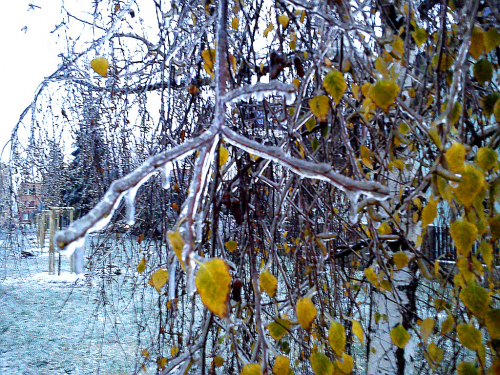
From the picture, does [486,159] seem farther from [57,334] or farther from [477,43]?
[57,334]

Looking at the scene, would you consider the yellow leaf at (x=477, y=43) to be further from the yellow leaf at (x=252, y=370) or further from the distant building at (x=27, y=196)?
the distant building at (x=27, y=196)

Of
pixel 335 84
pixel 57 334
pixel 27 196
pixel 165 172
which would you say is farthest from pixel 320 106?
pixel 57 334

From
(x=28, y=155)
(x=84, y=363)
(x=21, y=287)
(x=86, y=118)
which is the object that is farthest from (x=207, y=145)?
(x=21, y=287)

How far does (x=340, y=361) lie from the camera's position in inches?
27.6

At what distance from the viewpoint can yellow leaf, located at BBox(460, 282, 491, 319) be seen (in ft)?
1.76

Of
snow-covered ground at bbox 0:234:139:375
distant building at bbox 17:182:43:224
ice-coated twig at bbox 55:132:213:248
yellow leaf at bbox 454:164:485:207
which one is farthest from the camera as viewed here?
snow-covered ground at bbox 0:234:139:375

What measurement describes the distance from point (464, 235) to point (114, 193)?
430 mm

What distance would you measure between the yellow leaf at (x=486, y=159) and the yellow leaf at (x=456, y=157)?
0.10 metres

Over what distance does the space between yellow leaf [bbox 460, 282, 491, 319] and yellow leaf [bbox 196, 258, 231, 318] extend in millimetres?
367

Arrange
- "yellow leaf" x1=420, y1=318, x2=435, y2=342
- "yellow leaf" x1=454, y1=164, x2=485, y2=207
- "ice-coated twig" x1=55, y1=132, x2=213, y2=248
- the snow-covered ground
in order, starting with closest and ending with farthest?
"ice-coated twig" x1=55, y1=132, x2=213, y2=248 < "yellow leaf" x1=454, y1=164, x2=485, y2=207 < "yellow leaf" x1=420, y1=318, x2=435, y2=342 < the snow-covered ground

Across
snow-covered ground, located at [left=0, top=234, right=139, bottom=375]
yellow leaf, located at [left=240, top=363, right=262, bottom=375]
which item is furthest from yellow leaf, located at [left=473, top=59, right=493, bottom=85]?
snow-covered ground, located at [left=0, top=234, right=139, bottom=375]

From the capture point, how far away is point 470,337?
58 centimetres

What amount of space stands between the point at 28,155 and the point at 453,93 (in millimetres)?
1804

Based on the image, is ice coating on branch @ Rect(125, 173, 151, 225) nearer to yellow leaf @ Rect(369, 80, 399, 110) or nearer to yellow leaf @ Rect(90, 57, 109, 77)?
yellow leaf @ Rect(369, 80, 399, 110)
